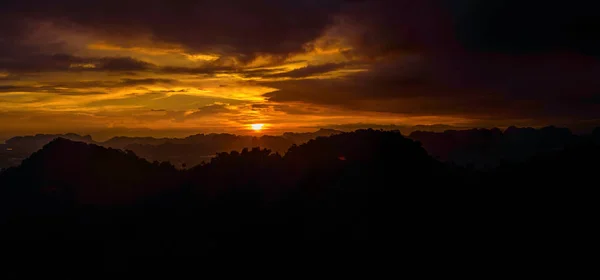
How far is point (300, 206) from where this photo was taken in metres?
63.2

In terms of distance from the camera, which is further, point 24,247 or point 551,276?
point 24,247

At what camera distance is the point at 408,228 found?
2259 inches

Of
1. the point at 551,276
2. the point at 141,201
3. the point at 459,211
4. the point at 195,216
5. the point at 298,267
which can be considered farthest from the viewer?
the point at 141,201

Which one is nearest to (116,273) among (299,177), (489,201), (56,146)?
(299,177)

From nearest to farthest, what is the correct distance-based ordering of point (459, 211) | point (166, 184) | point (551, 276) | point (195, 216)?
1. point (551, 276)
2. point (459, 211)
3. point (195, 216)
4. point (166, 184)

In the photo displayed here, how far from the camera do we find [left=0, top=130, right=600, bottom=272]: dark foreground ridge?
2167 inches

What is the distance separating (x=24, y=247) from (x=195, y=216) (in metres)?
19.7

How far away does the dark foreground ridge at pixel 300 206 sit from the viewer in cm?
5503

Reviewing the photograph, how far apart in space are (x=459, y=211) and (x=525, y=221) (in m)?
7.28

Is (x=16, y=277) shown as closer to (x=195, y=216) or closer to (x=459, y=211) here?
(x=195, y=216)

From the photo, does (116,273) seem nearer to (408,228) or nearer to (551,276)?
(408,228)

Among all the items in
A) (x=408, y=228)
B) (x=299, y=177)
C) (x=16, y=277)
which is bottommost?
(x=16, y=277)

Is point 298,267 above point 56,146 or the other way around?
the other way around

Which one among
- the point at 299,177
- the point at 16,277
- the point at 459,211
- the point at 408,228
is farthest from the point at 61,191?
the point at 459,211
